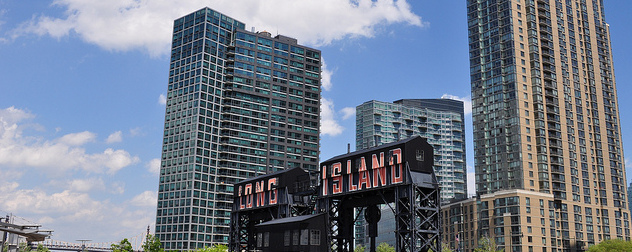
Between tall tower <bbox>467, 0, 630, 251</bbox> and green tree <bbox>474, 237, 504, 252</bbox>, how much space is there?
10.4ft

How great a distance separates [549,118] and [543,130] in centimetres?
415

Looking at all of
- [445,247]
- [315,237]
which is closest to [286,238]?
[315,237]

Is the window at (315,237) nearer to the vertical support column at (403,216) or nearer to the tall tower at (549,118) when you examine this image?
the vertical support column at (403,216)

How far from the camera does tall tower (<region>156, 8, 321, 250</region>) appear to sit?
558ft

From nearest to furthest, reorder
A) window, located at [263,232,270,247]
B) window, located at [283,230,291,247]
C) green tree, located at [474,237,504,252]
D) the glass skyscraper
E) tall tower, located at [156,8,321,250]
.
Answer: window, located at [283,230,291,247] → window, located at [263,232,270,247] → green tree, located at [474,237,504,252] → the glass skyscraper → tall tower, located at [156,8,321,250]

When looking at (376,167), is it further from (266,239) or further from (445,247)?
(445,247)

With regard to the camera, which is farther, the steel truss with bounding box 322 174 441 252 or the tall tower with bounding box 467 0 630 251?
the tall tower with bounding box 467 0 630 251

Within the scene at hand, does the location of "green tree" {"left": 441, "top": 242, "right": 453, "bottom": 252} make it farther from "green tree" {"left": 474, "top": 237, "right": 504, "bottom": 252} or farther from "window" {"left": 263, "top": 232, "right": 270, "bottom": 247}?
"window" {"left": 263, "top": 232, "right": 270, "bottom": 247}

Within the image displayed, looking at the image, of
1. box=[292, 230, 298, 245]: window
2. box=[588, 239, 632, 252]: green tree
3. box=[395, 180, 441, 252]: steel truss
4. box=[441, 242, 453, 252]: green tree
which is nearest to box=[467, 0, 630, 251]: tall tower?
box=[588, 239, 632, 252]: green tree

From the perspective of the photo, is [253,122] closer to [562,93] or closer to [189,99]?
[189,99]

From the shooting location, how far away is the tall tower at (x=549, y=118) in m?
147

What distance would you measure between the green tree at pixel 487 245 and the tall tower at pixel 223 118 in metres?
64.8

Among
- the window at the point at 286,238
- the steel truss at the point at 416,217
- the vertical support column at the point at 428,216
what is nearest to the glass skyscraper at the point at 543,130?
the vertical support column at the point at 428,216

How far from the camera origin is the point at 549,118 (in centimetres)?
15288
